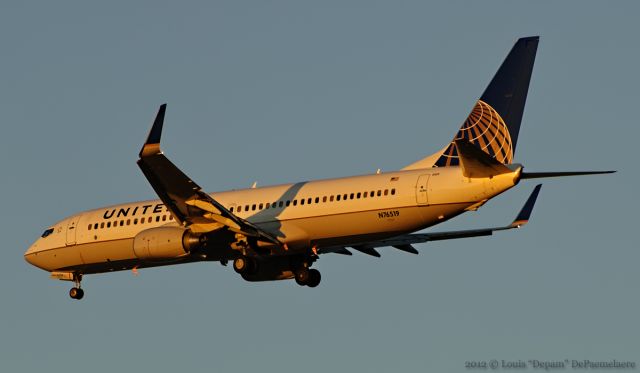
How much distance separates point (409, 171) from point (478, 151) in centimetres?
417

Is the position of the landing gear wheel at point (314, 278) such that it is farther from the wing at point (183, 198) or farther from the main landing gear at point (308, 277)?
the wing at point (183, 198)

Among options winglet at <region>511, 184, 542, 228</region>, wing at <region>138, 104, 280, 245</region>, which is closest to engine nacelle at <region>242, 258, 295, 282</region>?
wing at <region>138, 104, 280, 245</region>

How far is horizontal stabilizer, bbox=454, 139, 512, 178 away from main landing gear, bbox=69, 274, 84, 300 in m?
17.3

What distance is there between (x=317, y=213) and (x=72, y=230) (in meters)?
11.4

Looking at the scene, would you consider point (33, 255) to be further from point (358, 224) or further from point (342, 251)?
point (358, 224)

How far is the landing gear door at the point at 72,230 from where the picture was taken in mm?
52594

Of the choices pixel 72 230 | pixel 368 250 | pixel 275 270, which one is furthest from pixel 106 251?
pixel 368 250

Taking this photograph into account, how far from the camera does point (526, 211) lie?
4872 centimetres

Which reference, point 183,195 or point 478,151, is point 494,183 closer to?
point 478,151

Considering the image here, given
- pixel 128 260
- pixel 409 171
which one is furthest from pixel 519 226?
pixel 128 260

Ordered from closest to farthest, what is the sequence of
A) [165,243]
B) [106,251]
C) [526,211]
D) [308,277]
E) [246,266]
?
[165,243] < [246,266] < [526,211] < [308,277] < [106,251]

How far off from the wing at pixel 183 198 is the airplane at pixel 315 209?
34mm

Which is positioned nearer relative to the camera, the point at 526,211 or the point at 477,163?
the point at 477,163

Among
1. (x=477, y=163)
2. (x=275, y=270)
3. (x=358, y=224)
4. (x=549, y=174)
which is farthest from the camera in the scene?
(x=275, y=270)
